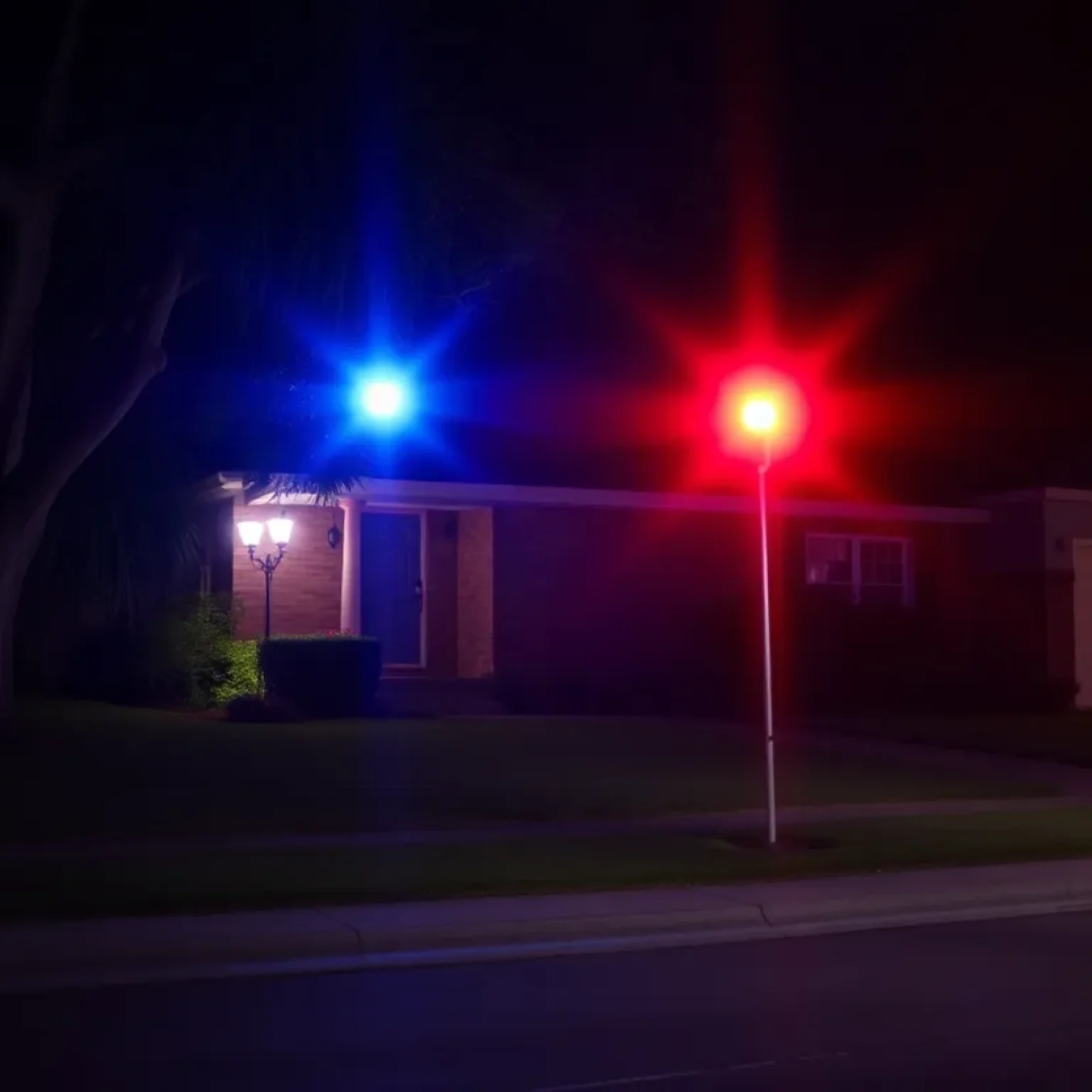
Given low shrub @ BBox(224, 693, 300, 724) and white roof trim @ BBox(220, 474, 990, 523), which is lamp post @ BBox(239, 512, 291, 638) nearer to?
white roof trim @ BBox(220, 474, 990, 523)

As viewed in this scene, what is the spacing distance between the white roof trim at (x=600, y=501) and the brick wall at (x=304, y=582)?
30.7 inches

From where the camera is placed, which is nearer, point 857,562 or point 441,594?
point 441,594

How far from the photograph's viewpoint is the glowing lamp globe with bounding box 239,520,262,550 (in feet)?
74.7

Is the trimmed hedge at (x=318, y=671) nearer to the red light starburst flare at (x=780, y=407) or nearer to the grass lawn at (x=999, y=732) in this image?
the red light starburst flare at (x=780, y=407)

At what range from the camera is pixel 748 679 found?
27297mm

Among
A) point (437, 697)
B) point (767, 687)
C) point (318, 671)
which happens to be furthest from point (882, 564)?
Answer: point (767, 687)

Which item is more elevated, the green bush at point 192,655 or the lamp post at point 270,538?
the lamp post at point 270,538

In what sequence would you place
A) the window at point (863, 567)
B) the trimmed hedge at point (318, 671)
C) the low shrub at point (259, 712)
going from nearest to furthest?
the low shrub at point (259, 712) → the trimmed hedge at point (318, 671) → the window at point (863, 567)

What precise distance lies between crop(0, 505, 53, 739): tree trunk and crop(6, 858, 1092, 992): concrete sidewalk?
289 inches

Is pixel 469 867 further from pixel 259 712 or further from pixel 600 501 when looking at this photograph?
pixel 600 501

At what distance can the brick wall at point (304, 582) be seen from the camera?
24.1 m

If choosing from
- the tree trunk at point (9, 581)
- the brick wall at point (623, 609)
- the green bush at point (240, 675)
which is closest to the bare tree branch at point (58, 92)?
the tree trunk at point (9, 581)

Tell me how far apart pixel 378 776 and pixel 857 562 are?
47.1 ft

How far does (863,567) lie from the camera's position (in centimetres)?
2898
